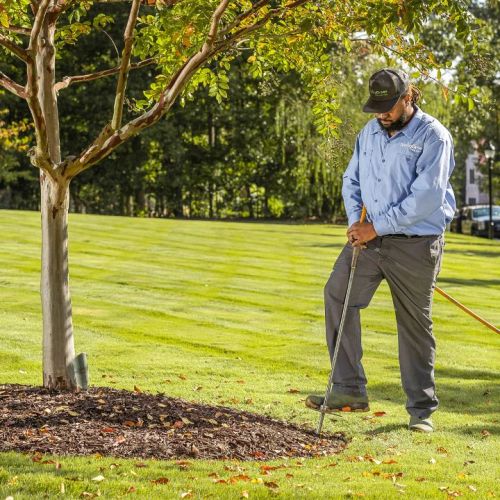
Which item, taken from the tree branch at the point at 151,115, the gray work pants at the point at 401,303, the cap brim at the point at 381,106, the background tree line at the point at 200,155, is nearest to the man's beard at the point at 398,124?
the cap brim at the point at 381,106

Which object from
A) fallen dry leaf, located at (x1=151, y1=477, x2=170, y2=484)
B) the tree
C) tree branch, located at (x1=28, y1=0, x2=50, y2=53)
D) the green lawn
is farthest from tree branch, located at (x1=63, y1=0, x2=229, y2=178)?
fallen dry leaf, located at (x1=151, y1=477, x2=170, y2=484)

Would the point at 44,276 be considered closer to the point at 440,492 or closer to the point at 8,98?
the point at 440,492

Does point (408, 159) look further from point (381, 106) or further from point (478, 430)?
point (478, 430)

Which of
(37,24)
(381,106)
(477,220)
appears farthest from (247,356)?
(477,220)

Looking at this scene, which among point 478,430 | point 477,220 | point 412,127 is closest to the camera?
point 412,127

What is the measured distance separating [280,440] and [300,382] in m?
2.70

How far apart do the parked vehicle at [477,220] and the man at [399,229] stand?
3350 centimetres

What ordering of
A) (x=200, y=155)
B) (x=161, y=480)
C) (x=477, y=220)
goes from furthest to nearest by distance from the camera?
(x=200, y=155), (x=477, y=220), (x=161, y=480)

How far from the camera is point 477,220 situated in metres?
41.1

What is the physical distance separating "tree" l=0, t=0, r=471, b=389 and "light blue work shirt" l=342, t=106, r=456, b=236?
0.62m

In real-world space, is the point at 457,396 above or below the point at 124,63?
below

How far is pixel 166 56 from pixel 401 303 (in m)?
2.38

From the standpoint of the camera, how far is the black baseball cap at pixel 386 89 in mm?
6426

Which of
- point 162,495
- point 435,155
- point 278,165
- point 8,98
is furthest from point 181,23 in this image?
point 278,165
